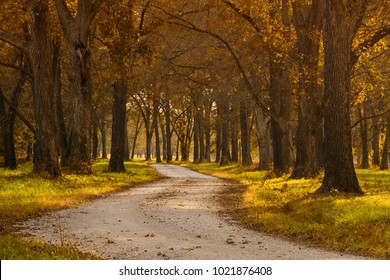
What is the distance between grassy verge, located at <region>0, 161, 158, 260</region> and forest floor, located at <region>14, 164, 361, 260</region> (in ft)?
1.76

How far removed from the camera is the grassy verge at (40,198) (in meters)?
9.60

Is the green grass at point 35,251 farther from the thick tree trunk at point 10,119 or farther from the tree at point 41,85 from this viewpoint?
the thick tree trunk at point 10,119

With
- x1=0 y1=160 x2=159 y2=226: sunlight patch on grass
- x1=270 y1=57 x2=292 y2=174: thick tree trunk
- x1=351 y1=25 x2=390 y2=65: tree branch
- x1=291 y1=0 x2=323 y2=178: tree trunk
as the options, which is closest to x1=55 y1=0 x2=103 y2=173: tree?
x1=0 y1=160 x2=159 y2=226: sunlight patch on grass

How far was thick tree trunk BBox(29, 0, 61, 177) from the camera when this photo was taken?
80.7 feet

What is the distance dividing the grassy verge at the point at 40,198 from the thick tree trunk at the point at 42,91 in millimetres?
918

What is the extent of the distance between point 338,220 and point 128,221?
5.15m

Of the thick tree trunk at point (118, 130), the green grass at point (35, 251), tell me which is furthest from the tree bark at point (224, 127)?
the green grass at point (35, 251)

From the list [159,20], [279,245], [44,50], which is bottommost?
[279,245]

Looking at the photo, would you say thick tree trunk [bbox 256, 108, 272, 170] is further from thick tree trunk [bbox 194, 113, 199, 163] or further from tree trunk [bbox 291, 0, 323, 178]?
→ thick tree trunk [bbox 194, 113, 199, 163]

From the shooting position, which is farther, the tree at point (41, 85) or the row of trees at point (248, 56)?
the tree at point (41, 85)

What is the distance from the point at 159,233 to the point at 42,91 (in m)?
14.3

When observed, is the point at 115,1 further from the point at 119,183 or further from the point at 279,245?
the point at 279,245
